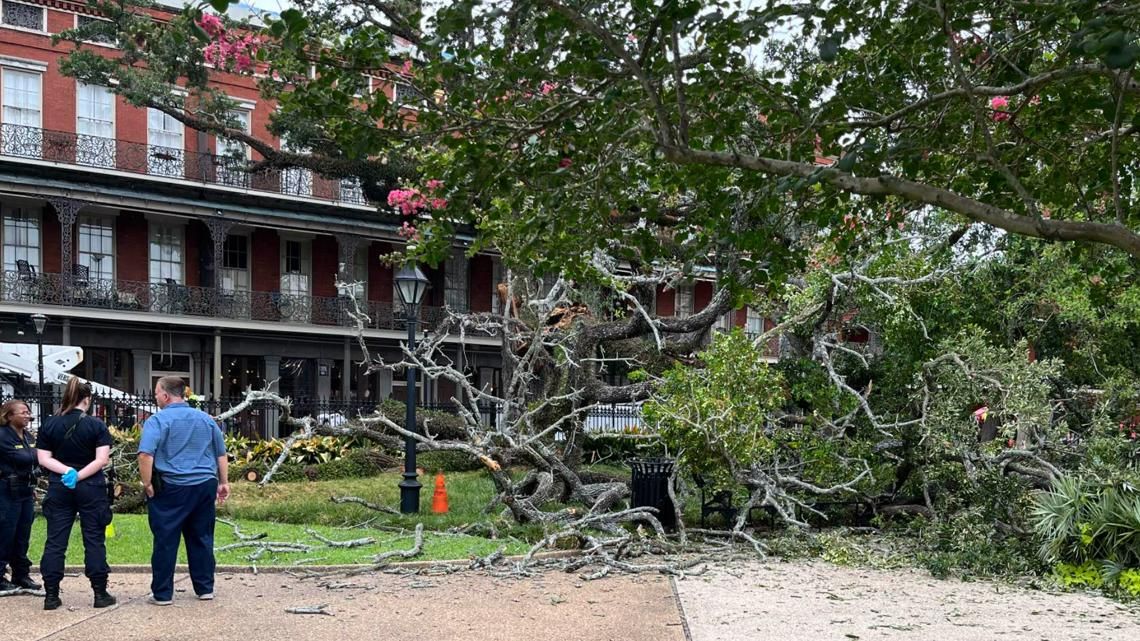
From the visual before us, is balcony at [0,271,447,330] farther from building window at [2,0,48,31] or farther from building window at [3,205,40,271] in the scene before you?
building window at [2,0,48,31]

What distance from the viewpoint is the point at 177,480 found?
714cm

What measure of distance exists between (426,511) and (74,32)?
50.1 feet

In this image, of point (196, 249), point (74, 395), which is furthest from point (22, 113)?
point (74, 395)

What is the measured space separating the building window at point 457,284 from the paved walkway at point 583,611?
21.2 metres

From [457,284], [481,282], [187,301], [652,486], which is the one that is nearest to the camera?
[652,486]

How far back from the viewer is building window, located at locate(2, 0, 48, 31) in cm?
2523

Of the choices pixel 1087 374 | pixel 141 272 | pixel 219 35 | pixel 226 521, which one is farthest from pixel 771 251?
pixel 141 272

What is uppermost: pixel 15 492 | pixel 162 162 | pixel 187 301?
pixel 162 162

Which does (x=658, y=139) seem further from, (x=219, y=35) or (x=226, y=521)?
(x=219, y=35)

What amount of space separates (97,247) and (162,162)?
9.14 feet

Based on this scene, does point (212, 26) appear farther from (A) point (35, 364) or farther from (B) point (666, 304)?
(B) point (666, 304)

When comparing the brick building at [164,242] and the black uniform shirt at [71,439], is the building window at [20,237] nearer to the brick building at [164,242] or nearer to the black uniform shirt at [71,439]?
the brick building at [164,242]

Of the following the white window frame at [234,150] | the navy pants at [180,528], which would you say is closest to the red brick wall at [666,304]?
the white window frame at [234,150]

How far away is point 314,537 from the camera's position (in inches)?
411
